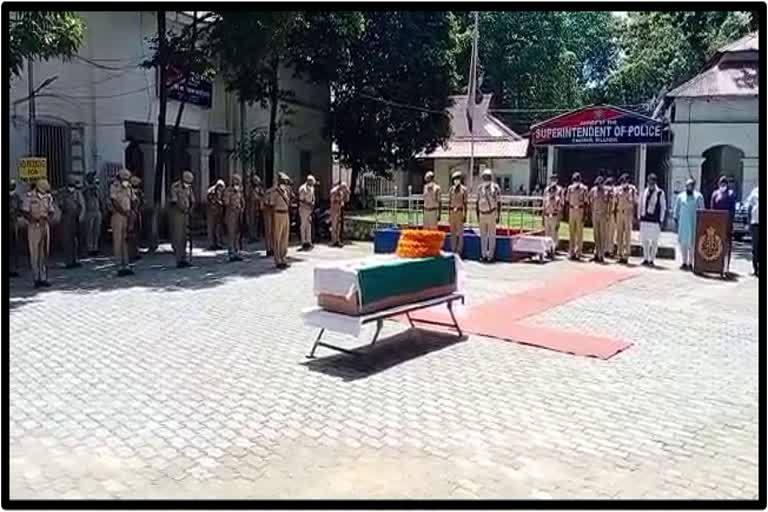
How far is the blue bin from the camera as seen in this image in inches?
569

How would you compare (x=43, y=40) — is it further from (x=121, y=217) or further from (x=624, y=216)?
(x=624, y=216)

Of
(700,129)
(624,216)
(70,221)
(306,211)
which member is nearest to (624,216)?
(624,216)

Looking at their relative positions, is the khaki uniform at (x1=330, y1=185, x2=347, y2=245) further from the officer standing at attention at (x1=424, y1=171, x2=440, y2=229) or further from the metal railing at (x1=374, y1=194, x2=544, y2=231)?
the officer standing at attention at (x1=424, y1=171, x2=440, y2=229)

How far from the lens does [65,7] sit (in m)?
2.74

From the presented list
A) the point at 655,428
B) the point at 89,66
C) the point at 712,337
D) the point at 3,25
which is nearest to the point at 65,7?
the point at 3,25

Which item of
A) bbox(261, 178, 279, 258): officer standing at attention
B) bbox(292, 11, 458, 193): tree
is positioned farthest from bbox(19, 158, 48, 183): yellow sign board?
bbox(292, 11, 458, 193): tree

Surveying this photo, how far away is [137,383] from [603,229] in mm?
9319

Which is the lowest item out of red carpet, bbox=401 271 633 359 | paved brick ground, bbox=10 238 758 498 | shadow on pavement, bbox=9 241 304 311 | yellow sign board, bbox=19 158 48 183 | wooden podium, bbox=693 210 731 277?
paved brick ground, bbox=10 238 758 498

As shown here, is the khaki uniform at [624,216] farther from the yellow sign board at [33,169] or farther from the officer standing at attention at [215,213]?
the yellow sign board at [33,169]

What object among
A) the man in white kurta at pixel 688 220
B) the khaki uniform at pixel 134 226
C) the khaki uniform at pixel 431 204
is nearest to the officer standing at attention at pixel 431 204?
the khaki uniform at pixel 431 204

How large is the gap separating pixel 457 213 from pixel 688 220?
12.0 feet

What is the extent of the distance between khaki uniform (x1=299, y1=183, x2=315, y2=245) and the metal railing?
→ 1.74 meters

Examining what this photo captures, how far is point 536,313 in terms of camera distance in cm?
853

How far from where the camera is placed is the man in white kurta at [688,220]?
12.1 meters
